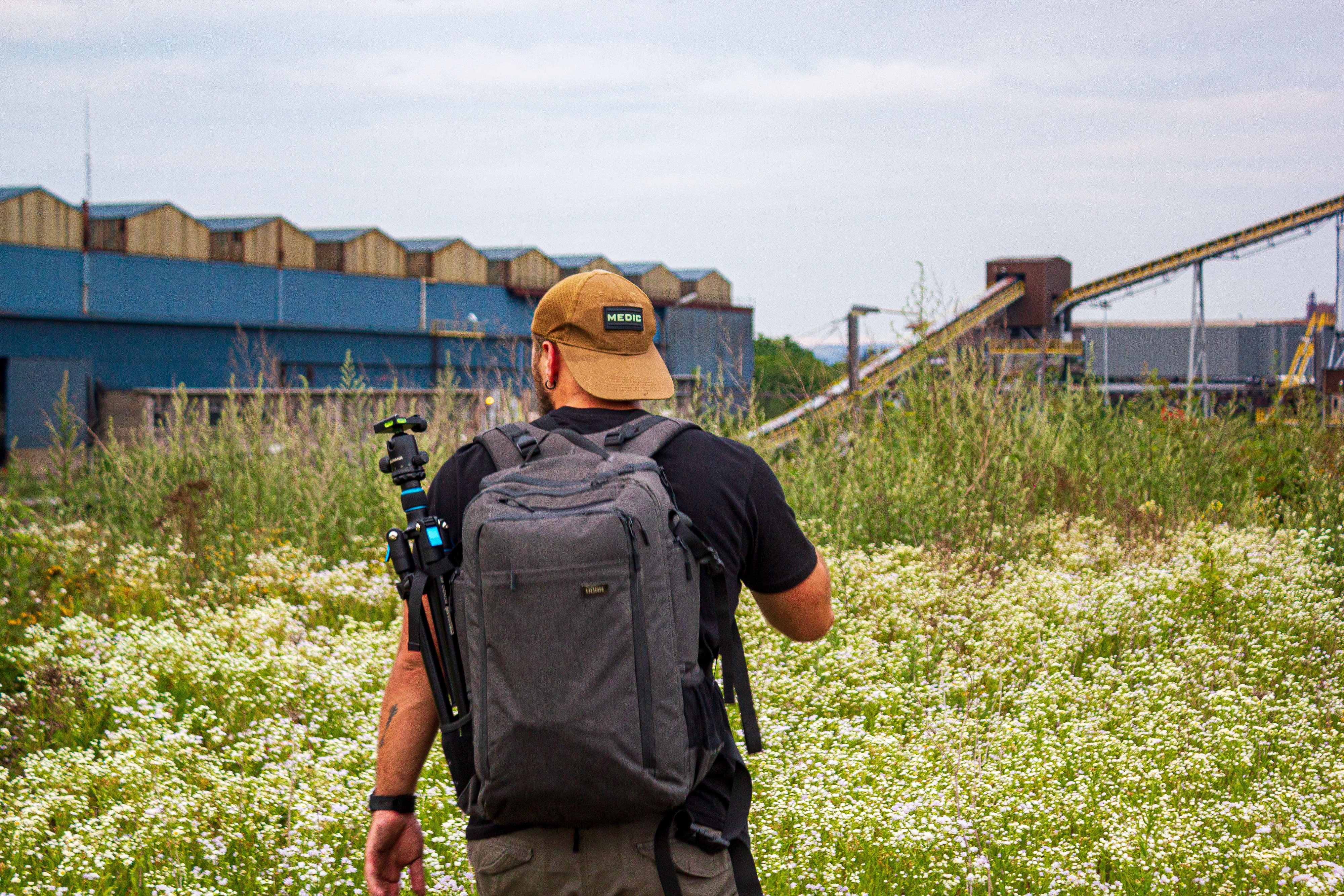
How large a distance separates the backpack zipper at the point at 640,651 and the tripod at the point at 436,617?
17.0 inches

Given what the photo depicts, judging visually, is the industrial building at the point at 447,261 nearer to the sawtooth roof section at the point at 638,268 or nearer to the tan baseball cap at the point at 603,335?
the sawtooth roof section at the point at 638,268

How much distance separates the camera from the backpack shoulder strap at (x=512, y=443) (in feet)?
6.88

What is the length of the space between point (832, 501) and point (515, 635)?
6.34 metres

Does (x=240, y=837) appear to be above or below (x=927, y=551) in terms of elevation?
below

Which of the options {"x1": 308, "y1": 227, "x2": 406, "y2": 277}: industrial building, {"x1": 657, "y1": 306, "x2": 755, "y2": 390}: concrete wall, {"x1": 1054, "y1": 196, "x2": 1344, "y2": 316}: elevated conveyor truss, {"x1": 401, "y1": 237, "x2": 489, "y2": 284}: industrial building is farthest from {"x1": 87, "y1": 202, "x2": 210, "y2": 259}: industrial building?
{"x1": 1054, "y1": 196, "x2": 1344, "y2": 316}: elevated conveyor truss

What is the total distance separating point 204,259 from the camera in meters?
41.3

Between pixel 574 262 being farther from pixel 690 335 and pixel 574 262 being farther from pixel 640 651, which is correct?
pixel 640 651

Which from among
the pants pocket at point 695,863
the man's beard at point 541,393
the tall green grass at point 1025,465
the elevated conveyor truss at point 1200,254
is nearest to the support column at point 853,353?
the tall green grass at point 1025,465

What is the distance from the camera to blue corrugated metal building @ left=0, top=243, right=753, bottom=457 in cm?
3241

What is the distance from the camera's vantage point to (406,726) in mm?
2270

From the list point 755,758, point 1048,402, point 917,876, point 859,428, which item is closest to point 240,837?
point 755,758

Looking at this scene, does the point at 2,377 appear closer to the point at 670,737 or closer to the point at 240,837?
the point at 240,837

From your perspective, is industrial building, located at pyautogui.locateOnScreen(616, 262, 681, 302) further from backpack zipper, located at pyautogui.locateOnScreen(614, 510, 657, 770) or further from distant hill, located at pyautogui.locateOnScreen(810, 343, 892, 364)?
backpack zipper, located at pyautogui.locateOnScreen(614, 510, 657, 770)

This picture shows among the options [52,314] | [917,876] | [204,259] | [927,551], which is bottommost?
[917,876]
